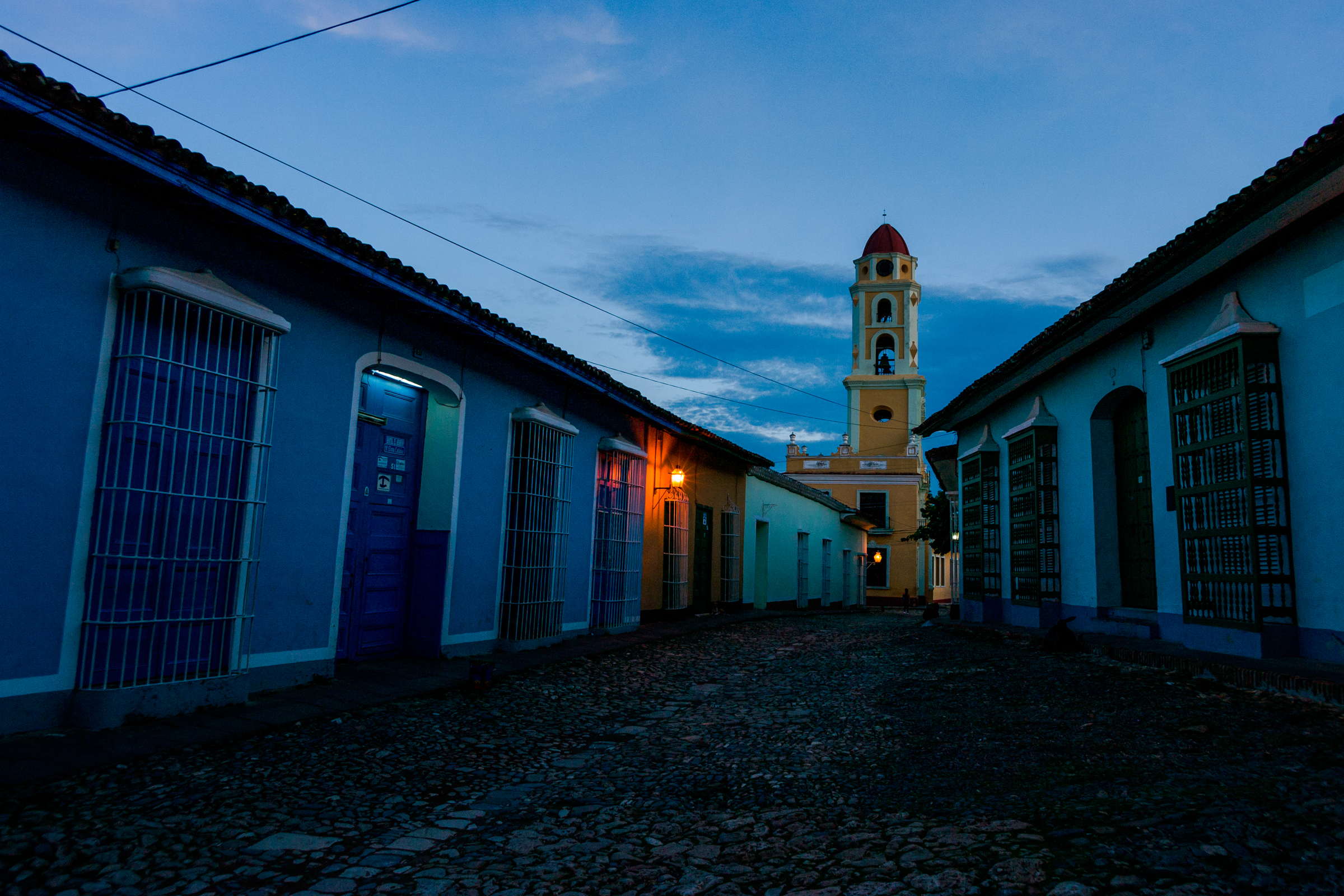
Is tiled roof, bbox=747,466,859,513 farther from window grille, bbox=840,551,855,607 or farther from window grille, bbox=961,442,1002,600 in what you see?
window grille, bbox=961,442,1002,600

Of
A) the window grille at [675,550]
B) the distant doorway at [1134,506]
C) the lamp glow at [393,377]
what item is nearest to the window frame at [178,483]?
the lamp glow at [393,377]

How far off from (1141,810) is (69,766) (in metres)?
4.57

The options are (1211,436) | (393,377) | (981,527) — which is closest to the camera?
(1211,436)

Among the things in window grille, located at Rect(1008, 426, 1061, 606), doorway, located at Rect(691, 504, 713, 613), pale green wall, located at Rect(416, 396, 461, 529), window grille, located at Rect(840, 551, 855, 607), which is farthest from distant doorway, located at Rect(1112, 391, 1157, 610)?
window grille, located at Rect(840, 551, 855, 607)

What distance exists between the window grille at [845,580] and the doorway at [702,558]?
12.4m

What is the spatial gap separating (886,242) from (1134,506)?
24341 mm

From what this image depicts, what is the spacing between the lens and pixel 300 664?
6043 millimetres

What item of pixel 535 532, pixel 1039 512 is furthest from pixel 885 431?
pixel 535 532

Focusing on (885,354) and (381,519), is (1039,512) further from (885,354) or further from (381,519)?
(885,354)

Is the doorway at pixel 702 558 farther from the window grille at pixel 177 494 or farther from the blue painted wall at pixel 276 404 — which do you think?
the window grille at pixel 177 494

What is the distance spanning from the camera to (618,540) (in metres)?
11.5

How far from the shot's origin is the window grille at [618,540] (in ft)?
36.6

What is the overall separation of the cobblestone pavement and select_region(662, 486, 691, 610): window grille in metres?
7.76

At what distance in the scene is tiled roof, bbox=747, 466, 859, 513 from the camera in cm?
1881
